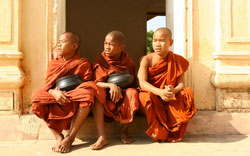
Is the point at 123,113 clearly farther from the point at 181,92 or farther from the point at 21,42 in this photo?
the point at 21,42

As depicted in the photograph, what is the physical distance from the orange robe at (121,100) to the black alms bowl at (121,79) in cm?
6

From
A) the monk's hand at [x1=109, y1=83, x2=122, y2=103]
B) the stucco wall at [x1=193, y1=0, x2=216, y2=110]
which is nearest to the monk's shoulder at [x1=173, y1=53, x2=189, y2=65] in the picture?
the stucco wall at [x1=193, y1=0, x2=216, y2=110]

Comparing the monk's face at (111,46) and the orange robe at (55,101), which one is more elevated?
the monk's face at (111,46)

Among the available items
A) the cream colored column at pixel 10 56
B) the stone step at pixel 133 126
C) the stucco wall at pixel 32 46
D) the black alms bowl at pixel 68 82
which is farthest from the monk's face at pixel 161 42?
the cream colored column at pixel 10 56

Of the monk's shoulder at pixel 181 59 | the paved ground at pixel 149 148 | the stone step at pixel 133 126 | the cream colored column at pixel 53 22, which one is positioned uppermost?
the cream colored column at pixel 53 22

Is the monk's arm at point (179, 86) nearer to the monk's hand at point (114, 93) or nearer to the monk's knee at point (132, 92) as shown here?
the monk's knee at point (132, 92)

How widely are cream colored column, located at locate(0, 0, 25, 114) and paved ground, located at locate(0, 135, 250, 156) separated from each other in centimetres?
55

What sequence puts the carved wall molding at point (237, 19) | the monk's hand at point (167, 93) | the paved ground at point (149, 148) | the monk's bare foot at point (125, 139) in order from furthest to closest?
the carved wall molding at point (237, 19), the monk's bare foot at point (125, 139), the monk's hand at point (167, 93), the paved ground at point (149, 148)

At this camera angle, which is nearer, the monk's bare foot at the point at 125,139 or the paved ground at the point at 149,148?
the paved ground at the point at 149,148

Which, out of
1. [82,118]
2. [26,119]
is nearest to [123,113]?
[82,118]

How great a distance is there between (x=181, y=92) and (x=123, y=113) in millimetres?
837

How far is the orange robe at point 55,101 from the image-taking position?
3363 millimetres

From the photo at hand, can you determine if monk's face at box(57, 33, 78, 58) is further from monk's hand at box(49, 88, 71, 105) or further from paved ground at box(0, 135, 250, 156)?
paved ground at box(0, 135, 250, 156)

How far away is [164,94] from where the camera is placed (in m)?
3.47
